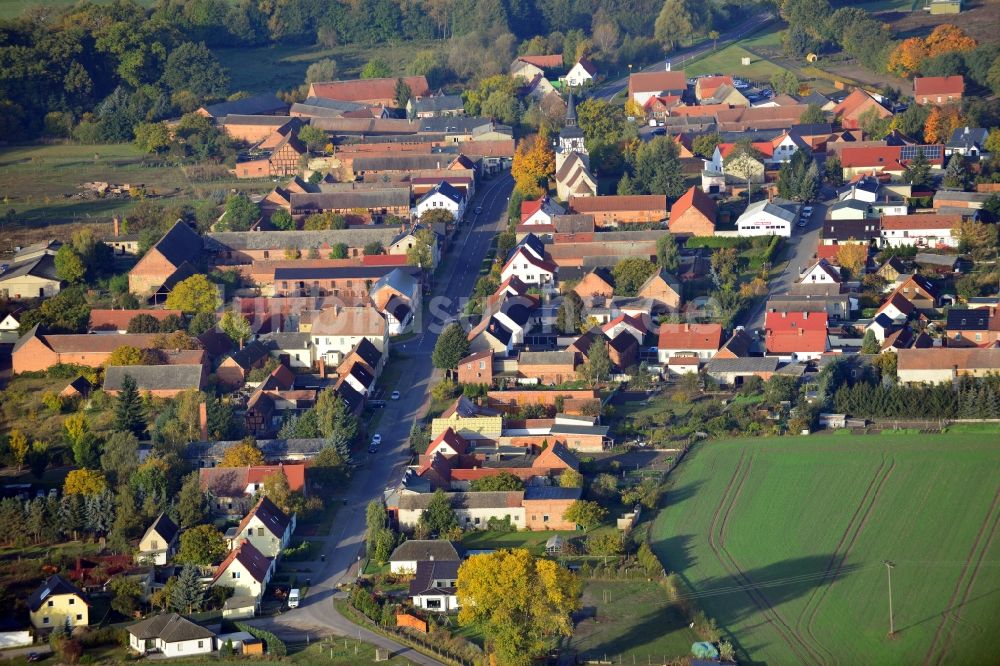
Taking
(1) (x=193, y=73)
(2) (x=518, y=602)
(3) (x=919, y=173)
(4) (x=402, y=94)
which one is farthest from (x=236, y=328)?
(1) (x=193, y=73)

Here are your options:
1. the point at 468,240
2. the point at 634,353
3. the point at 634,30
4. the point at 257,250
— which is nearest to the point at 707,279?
the point at 634,353

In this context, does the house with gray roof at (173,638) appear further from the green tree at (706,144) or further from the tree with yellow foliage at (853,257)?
the green tree at (706,144)

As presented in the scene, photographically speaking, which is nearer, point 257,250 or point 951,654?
point 951,654

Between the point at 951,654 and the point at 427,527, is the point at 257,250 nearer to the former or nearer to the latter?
the point at 427,527

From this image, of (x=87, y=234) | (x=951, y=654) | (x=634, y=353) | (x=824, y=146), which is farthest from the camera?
(x=824, y=146)

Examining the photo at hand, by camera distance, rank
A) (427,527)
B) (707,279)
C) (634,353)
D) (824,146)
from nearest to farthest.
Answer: (427,527)
(634,353)
(707,279)
(824,146)

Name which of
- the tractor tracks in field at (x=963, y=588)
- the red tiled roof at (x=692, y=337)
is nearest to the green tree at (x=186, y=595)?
the tractor tracks in field at (x=963, y=588)
